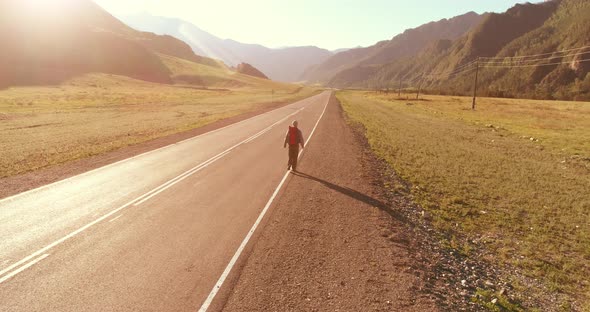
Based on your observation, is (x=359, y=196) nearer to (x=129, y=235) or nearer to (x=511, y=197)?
(x=511, y=197)

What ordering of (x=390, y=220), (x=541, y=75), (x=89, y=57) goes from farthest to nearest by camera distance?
1. (x=541, y=75)
2. (x=89, y=57)
3. (x=390, y=220)

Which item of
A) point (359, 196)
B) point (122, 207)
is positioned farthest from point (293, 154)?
point (122, 207)

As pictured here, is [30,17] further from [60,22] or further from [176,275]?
[176,275]

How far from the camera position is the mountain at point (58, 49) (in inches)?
4235

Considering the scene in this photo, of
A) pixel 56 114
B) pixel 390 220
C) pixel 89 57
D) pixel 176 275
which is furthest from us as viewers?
pixel 89 57

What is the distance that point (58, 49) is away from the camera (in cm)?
12900

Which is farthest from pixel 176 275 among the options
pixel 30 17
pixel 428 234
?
pixel 30 17

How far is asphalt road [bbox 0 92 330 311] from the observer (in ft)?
19.6

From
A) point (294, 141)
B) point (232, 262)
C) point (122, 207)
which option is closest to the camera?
point (232, 262)

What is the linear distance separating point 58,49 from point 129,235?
155 meters

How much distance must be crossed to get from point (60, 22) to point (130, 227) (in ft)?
579

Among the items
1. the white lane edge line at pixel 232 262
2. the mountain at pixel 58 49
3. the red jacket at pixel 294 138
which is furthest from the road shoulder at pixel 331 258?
the mountain at pixel 58 49

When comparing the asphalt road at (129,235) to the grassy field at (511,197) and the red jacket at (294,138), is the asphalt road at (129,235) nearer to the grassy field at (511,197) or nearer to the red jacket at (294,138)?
the red jacket at (294,138)

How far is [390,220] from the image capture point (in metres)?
9.75
